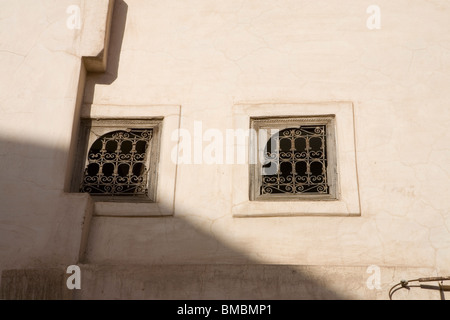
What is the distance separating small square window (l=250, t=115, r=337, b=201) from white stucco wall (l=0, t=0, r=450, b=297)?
7.6 inches

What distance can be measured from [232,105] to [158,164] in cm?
74

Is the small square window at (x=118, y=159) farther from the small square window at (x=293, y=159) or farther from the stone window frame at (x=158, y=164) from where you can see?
the small square window at (x=293, y=159)

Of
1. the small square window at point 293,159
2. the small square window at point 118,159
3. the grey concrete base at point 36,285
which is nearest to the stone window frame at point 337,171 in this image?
the small square window at point 293,159

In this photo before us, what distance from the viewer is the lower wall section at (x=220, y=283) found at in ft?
12.9

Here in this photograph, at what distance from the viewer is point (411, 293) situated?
392cm

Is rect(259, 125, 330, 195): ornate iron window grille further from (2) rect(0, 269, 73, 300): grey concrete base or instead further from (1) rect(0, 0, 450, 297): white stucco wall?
(2) rect(0, 269, 73, 300): grey concrete base

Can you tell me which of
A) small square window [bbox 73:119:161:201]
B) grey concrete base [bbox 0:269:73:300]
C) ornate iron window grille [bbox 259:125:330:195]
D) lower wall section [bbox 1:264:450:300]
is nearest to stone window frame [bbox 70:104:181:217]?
small square window [bbox 73:119:161:201]

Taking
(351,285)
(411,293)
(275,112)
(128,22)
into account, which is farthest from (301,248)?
(128,22)

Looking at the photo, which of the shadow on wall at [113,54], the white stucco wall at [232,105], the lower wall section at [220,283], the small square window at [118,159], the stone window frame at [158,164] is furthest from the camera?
the shadow on wall at [113,54]

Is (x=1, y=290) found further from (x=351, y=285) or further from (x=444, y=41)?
(x=444, y=41)

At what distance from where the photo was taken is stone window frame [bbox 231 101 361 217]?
428 centimetres

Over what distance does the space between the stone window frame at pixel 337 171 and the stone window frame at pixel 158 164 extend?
47cm
